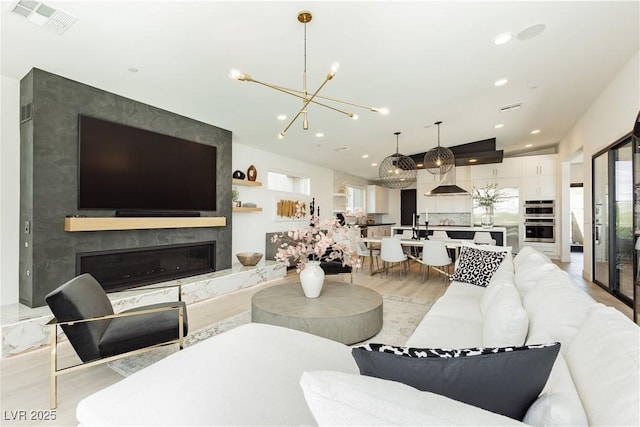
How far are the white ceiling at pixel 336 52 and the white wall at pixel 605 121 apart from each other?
0.17 m

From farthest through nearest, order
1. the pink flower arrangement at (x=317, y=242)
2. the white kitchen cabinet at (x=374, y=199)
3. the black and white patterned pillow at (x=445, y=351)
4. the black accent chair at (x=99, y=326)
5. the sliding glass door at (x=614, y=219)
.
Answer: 1. the white kitchen cabinet at (x=374, y=199)
2. the sliding glass door at (x=614, y=219)
3. the pink flower arrangement at (x=317, y=242)
4. the black accent chair at (x=99, y=326)
5. the black and white patterned pillow at (x=445, y=351)

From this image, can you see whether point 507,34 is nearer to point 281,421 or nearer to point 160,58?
point 160,58

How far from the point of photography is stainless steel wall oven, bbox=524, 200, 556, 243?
7477 millimetres

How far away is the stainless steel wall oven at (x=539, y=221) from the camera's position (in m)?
7.48

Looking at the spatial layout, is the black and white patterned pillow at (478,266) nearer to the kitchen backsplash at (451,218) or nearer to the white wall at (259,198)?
the white wall at (259,198)

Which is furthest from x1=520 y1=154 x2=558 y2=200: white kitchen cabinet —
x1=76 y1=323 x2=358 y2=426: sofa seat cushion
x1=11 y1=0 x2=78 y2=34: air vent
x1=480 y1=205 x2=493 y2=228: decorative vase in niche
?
x1=11 y1=0 x2=78 y2=34: air vent

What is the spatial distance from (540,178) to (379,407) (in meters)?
8.99

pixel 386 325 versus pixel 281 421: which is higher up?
pixel 281 421

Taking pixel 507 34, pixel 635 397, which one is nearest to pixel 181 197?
pixel 507 34

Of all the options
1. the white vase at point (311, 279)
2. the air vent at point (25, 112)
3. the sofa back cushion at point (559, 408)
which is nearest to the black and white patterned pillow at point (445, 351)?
the sofa back cushion at point (559, 408)

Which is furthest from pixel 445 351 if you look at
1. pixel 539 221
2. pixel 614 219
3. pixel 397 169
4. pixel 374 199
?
pixel 374 199

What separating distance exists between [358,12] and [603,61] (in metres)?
3.28

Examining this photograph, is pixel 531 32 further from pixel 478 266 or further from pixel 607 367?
pixel 607 367

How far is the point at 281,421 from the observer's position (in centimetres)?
103
